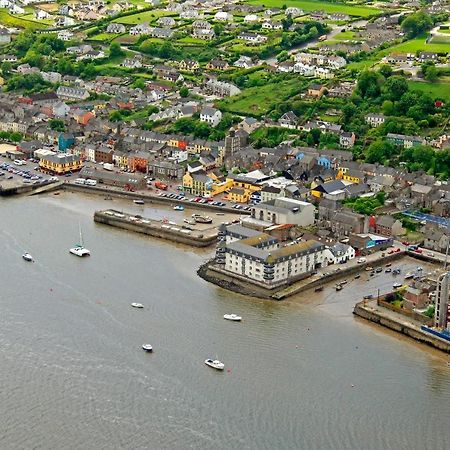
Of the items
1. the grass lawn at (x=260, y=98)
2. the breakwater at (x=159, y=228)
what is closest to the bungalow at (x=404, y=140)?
the grass lawn at (x=260, y=98)

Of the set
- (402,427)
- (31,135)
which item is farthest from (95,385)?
(31,135)

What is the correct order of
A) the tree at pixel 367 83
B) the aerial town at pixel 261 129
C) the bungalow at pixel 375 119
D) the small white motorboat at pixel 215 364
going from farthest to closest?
the tree at pixel 367 83
the bungalow at pixel 375 119
the aerial town at pixel 261 129
the small white motorboat at pixel 215 364

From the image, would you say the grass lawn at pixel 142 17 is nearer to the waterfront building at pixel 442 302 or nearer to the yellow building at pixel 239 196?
the yellow building at pixel 239 196

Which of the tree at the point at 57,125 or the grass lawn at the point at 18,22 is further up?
the grass lawn at the point at 18,22

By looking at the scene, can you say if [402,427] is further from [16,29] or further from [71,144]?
[16,29]

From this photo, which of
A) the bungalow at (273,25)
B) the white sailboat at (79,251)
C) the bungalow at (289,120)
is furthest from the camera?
the bungalow at (273,25)

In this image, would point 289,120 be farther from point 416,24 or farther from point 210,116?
point 416,24
